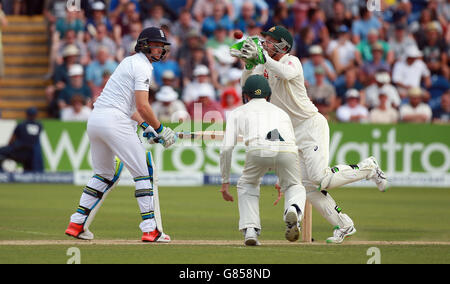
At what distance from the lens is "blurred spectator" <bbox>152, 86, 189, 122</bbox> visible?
71.2ft

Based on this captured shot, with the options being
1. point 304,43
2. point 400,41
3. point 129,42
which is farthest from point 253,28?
point 400,41

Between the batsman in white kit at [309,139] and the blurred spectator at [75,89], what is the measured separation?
37.7 feet

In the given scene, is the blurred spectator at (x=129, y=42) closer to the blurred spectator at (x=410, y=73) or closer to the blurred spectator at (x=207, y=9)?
the blurred spectator at (x=207, y=9)

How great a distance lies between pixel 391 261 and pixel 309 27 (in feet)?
50.2

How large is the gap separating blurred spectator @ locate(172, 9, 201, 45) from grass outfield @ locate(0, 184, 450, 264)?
4421 mm

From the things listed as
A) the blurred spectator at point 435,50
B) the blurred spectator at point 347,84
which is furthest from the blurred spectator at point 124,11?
the blurred spectator at point 435,50

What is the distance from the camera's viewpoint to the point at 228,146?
10.6m

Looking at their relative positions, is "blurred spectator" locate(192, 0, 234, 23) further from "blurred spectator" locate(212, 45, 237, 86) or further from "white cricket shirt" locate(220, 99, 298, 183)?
"white cricket shirt" locate(220, 99, 298, 183)

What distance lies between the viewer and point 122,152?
36.3ft

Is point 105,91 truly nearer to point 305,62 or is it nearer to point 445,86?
point 305,62

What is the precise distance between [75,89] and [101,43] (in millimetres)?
1497

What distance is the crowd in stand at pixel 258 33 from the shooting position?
74.7 feet
